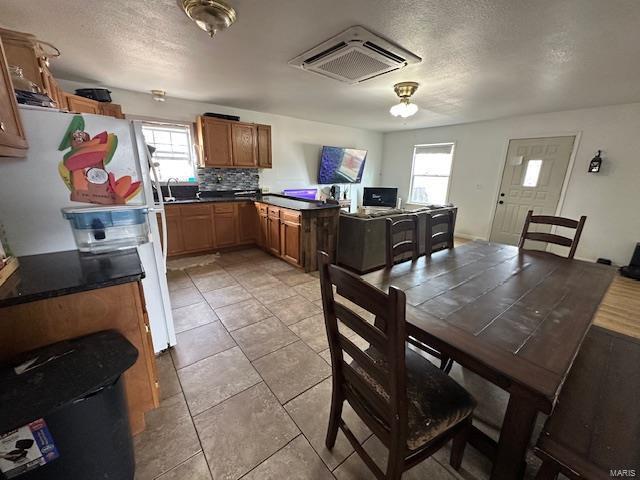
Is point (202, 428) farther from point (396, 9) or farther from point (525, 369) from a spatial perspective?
point (396, 9)

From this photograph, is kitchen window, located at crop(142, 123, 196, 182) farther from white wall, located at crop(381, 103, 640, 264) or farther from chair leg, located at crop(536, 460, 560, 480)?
white wall, located at crop(381, 103, 640, 264)

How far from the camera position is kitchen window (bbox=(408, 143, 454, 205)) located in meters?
5.61

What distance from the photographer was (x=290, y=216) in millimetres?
3441

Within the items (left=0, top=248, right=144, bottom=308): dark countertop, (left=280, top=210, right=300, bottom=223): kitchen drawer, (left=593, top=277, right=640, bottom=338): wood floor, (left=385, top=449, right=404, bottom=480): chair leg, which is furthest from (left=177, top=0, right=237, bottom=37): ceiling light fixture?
(left=593, top=277, right=640, bottom=338): wood floor

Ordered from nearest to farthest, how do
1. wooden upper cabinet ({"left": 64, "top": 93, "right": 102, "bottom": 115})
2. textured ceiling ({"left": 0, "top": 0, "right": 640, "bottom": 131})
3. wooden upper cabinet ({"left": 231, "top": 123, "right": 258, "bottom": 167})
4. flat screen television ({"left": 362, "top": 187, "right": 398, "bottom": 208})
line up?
textured ceiling ({"left": 0, "top": 0, "right": 640, "bottom": 131})
wooden upper cabinet ({"left": 64, "top": 93, "right": 102, "bottom": 115})
wooden upper cabinet ({"left": 231, "top": 123, "right": 258, "bottom": 167})
flat screen television ({"left": 362, "top": 187, "right": 398, "bottom": 208})

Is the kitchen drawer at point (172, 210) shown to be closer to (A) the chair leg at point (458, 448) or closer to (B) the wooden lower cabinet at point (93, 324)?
(B) the wooden lower cabinet at point (93, 324)

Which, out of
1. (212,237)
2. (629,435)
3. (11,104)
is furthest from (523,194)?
(11,104)

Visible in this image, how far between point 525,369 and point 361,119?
5.13 metres

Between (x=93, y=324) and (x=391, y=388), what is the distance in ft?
4.29

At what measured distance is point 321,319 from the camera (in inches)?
92.3

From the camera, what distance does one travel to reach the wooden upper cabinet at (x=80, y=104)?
268 cm

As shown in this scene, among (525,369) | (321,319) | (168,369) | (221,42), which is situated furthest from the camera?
(321,319)

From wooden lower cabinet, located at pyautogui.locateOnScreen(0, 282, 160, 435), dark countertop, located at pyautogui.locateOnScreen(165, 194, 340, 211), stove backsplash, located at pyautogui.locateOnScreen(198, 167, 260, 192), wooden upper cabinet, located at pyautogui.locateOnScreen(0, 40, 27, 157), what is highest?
wooden upper cabinet, located at pyautogui.locateOnScreen(0, 40, 27, 157)

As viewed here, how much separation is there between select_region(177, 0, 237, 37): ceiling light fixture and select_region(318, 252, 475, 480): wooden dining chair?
171cm
